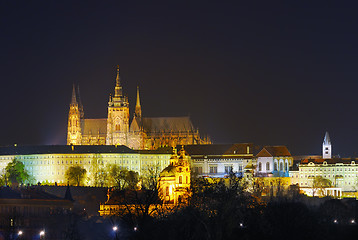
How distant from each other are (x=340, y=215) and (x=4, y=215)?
31129 millimetres

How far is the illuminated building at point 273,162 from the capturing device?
182 m

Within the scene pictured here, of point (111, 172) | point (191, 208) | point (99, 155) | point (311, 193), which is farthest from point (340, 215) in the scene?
point (99, 155)

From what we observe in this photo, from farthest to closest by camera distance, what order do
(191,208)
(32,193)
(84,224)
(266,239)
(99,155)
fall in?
(99,155) < (32,193) < (84,224) < (191,208) < (266,239)

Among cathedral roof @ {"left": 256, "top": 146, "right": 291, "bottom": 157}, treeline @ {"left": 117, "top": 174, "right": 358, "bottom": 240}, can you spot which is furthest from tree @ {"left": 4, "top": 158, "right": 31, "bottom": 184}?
treeline @ {"left": 117, "top": 174, "right": 358, "bottom": 240}

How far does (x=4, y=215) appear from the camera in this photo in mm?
97875

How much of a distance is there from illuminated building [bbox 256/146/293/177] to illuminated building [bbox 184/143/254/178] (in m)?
2.92

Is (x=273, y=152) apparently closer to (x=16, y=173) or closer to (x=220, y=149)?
(x=220, y=149)

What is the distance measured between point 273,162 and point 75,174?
3281 cm

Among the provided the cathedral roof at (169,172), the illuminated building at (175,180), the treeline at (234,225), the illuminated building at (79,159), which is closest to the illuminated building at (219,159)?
the illuminated building at (79,159)

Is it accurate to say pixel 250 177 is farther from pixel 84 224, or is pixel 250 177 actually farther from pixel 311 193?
pixel 84 224

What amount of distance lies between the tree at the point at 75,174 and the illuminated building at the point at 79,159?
846 cm

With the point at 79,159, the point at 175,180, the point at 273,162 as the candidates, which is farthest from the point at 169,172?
the point at 79,159

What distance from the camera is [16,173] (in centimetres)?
17775

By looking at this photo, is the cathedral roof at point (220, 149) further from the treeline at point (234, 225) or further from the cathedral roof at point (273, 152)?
the treeline at point (234, 225)
